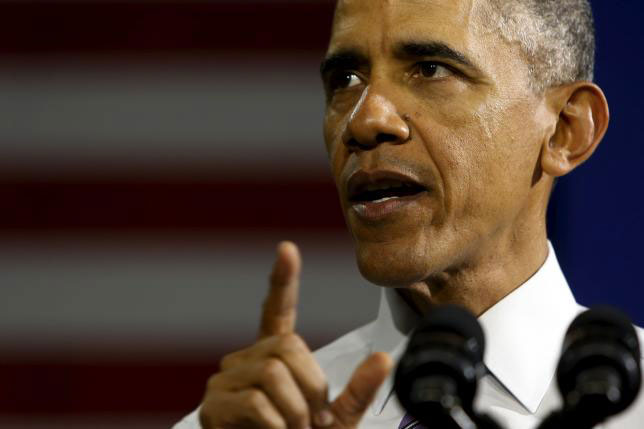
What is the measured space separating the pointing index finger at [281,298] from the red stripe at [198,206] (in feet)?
4.11

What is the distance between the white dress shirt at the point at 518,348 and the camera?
1.33 m

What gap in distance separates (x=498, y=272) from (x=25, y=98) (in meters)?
1.36

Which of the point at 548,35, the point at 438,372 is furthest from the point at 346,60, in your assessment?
the point at 438,372

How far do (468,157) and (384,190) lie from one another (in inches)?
4.2

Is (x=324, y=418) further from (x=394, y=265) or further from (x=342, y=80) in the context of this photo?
(x=342, y=80)

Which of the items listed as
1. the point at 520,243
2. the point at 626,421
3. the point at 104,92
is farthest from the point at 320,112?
the point at 626,421

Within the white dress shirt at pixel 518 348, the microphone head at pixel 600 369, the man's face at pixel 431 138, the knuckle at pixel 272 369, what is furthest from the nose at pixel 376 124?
the microphone head at pixel 600 369

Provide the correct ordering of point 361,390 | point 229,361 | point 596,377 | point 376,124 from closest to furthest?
point 596,377 → point 361,390 → point 229,361 → point 376,124

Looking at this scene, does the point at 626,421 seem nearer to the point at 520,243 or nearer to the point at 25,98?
the point at 520,243

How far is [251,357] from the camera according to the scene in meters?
1.07

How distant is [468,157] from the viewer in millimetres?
1310

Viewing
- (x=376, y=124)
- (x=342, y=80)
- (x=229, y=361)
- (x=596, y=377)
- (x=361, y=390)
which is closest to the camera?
(x=596, y=377)

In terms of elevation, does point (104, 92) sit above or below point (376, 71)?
above

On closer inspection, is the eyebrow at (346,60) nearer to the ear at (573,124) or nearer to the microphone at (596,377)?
the ear at (573,124)
